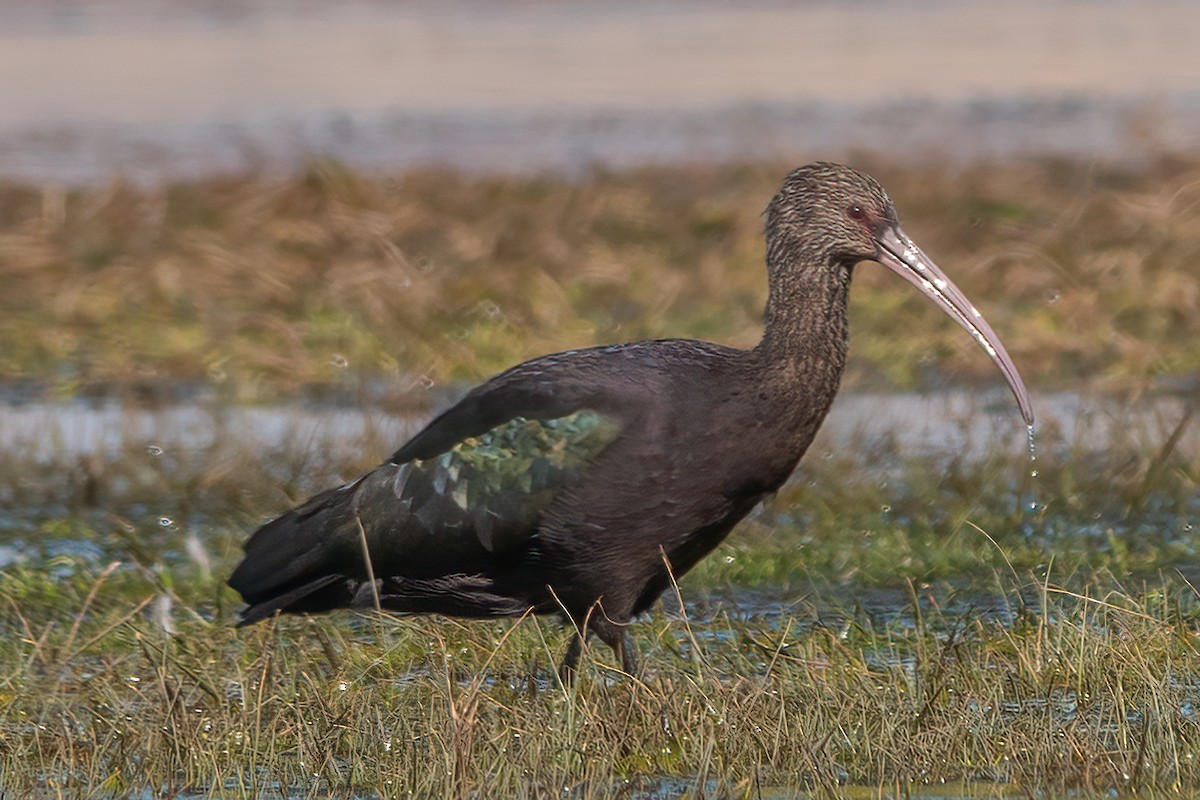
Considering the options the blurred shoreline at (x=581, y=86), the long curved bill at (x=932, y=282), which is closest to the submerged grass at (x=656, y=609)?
the long curved bill at (x=932, y=282)

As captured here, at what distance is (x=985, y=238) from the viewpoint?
13219 mm

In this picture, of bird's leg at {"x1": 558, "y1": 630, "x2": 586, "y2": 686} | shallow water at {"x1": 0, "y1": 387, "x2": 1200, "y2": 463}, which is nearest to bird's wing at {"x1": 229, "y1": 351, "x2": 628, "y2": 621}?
bird's leg at {"x1": 558, "y1": 630, "x2": 586, "y2": 686}

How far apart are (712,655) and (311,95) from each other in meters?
16.9

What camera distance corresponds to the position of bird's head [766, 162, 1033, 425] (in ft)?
18.3

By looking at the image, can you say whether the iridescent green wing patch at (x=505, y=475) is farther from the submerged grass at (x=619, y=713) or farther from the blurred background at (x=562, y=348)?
the blurred background at (x=562, y=348)

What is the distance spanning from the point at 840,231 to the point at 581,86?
56.4 ft

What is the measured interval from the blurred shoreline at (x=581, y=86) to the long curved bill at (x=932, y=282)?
9.13m

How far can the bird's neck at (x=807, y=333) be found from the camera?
5363mm

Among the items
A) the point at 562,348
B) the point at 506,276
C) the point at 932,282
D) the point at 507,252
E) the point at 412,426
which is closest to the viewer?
the point at 932,282

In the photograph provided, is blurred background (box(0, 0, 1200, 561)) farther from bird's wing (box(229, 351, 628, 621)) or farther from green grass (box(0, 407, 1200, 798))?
bird's wing (box(229, 351, 628, 621))

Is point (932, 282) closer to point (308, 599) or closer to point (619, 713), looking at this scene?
point (619, 713)

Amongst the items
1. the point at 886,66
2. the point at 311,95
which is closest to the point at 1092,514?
the point at 311,95

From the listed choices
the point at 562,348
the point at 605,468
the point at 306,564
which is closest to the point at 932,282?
the point at 605,468

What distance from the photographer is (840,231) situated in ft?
18.4
